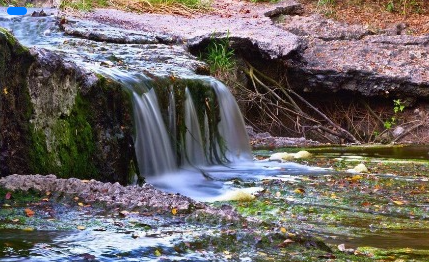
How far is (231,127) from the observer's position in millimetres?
6809

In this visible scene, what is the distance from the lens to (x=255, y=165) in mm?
6125

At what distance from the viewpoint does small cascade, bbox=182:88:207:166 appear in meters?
5.93

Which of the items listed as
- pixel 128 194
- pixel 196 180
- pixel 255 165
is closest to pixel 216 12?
pixel 255 165

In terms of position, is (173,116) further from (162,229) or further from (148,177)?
(162,229)

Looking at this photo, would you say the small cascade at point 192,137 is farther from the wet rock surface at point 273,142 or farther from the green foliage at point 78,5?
the green foliage at point 78,5

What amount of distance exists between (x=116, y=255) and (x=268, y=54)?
7.17 m

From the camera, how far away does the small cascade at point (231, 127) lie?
21.7ft

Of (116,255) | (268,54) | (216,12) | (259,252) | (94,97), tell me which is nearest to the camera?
(116,255)

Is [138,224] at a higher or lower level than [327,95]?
lower

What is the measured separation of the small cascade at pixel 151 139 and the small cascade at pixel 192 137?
14.0 inches

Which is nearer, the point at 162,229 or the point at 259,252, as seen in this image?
the point at 259,252

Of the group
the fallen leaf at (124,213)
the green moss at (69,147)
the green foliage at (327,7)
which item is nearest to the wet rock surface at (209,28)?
the green foliage at (327,7)

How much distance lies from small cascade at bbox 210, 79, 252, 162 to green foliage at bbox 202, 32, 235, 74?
2.22 meters

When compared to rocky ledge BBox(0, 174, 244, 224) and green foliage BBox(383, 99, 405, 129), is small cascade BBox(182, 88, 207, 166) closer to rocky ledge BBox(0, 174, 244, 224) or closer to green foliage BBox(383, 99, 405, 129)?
rocky ledge BBox(0, 174, 244, 224)
